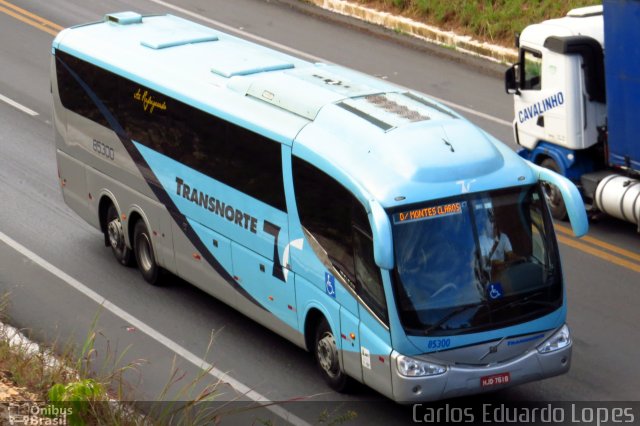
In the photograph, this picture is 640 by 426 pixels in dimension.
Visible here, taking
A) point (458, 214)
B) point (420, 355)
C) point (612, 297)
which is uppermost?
point (458, 214)

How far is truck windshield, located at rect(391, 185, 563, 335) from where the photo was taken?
11977mm

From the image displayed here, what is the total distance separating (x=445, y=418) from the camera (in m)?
12.7

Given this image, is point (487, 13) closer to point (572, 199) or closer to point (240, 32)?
point (240, 32)

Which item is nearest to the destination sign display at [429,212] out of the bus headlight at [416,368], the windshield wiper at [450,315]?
the windshield wiper at [450,315]

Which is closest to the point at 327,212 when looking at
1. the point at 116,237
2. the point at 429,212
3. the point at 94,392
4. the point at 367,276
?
the point at 367,276

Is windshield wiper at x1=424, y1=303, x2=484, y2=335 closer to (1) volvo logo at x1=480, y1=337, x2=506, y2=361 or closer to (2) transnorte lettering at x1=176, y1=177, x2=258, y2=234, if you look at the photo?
(1) volvo logo at x1=480, y1=337, x2=506, y2=361

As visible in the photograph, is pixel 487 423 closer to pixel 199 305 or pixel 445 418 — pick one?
pixel 445 418

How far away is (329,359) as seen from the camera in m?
13.2

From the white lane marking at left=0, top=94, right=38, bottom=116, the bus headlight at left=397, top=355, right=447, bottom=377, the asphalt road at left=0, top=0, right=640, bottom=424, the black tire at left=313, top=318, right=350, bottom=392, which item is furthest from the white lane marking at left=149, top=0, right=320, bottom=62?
the bus headlight at left=397, top=355, right=447, bottom=377

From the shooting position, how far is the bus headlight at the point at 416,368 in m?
11.9

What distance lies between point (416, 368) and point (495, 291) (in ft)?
3.45

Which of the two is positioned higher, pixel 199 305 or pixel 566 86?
pixel 566 86

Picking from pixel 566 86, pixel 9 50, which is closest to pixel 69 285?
pixel 566 86

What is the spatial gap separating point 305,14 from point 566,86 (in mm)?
12670
